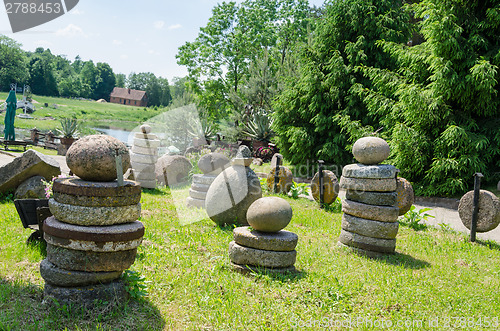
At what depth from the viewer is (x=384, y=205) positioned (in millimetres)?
6059

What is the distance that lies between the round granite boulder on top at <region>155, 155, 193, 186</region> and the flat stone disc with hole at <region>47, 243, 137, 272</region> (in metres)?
8.17

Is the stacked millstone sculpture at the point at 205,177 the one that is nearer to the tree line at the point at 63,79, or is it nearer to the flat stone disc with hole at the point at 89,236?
the flat stone disc with hole at the point at 89,236

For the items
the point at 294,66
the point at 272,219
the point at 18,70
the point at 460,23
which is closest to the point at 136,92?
the point at 18,70

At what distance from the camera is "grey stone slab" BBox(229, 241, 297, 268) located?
485 centimetres

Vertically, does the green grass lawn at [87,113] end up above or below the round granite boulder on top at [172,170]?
above

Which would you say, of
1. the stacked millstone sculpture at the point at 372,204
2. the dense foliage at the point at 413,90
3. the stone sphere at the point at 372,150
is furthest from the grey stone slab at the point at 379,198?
the dense foliage at the point at 413,90

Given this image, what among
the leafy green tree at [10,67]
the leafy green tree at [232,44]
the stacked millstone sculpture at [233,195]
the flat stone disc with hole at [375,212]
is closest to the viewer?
the flat stone disc with hole at [375,212]

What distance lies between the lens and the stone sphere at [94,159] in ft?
11.8

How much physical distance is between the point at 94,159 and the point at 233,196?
11.7 feet

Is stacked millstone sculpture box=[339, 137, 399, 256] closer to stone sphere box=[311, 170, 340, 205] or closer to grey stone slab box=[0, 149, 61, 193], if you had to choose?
stone sphere box=[311, 170, 340, 205]

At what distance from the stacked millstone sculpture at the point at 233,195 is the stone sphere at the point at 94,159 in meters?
3.32

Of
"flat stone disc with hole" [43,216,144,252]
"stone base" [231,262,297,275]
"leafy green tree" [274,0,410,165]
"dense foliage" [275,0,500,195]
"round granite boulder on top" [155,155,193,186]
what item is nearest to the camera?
"flat stone disc with hole" [43,216,144,252]

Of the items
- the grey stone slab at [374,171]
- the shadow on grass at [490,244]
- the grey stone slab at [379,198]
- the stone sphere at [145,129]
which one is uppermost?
the stone sphere at [145,129]

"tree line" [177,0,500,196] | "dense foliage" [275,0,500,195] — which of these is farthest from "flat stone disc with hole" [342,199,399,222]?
"tree line" [177,0,500,196]
